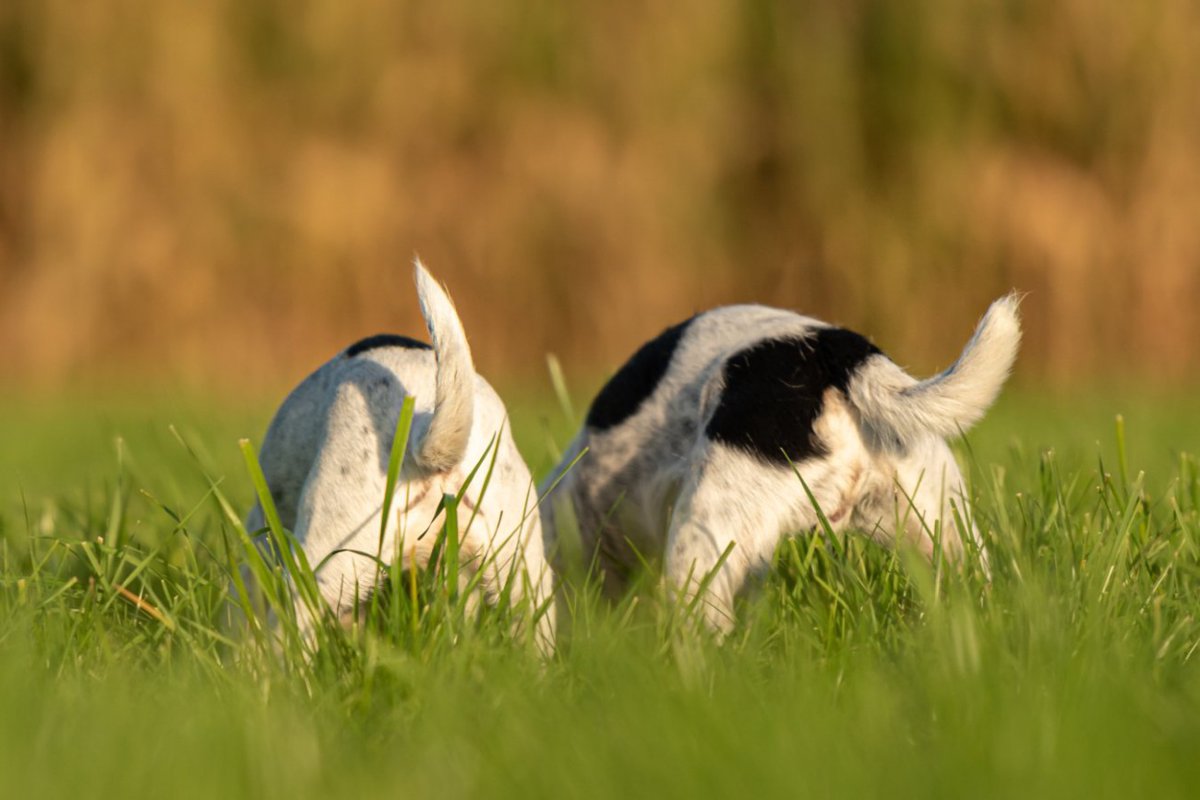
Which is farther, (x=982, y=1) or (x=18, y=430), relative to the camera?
(x=982, y=1)

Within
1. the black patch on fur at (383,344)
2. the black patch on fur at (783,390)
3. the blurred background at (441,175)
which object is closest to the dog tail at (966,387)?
the black patch on fur at (783,390)

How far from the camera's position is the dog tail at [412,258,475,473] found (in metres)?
2.58

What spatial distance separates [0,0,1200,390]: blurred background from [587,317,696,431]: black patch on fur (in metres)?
6.41

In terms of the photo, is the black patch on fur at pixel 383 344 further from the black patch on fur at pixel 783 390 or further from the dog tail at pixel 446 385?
the black patch on fur at pixel 783 390

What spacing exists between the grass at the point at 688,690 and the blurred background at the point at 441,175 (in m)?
7.13

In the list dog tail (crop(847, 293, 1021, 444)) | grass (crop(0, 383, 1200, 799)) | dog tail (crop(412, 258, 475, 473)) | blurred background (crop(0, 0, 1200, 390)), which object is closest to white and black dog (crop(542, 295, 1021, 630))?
dog tail (crop(847, 293, 1021, 444))

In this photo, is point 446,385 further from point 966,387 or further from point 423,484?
point 966,387

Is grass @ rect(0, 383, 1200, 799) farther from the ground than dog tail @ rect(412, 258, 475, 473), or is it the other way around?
dog tail @ rect(412, 258, 475, 473)

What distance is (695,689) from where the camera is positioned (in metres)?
1.96

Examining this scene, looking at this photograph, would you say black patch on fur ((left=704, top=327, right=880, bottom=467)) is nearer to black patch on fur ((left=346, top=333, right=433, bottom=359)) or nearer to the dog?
the dog

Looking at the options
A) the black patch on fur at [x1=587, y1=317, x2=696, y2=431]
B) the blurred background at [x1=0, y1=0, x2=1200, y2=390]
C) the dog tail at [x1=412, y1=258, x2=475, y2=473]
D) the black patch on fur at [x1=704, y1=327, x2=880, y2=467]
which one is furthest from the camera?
the blurred background at [x1=0, y1=0, x2=1200, y2=390]

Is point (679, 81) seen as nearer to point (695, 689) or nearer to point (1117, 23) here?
point (1117, 23)

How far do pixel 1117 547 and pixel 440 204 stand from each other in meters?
8.37

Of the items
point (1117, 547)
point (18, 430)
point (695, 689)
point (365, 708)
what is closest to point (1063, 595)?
point (1117, 547)
